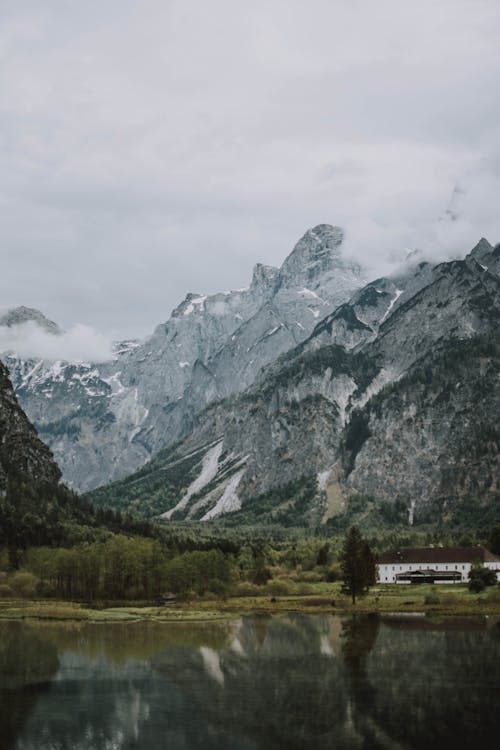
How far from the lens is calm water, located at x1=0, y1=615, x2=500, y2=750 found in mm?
51312

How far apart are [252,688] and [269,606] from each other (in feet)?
267

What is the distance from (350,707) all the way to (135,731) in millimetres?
15097

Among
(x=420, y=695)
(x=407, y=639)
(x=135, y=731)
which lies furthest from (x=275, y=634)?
(x=135, y=731)

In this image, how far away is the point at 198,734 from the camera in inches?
2030

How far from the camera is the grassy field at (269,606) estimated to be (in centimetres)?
12788

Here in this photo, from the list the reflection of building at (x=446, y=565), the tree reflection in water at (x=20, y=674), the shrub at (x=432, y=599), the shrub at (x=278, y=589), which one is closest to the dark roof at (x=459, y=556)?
the reflection of building at (x=446, y=565)

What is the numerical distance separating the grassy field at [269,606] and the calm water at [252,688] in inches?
841

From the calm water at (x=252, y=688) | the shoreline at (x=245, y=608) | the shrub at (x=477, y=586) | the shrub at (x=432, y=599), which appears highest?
the shrub at (x=477, y=586)

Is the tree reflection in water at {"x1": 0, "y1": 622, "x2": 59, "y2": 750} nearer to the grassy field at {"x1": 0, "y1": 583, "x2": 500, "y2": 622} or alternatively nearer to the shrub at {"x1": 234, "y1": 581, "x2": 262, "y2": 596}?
the grassy field at {"x1": 0, "y1": 583, "x2": 500, "y2": 622}

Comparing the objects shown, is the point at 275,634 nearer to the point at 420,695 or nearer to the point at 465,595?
the point at 420,695

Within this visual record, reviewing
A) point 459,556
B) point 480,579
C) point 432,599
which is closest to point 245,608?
point 432,599

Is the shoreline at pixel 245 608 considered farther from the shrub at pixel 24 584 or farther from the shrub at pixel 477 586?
the shrub at pixel 24 584

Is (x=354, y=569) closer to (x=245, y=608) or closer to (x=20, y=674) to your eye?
(x=245, y=608)

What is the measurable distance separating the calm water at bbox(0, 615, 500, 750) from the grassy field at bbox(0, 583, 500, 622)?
21.4 m
